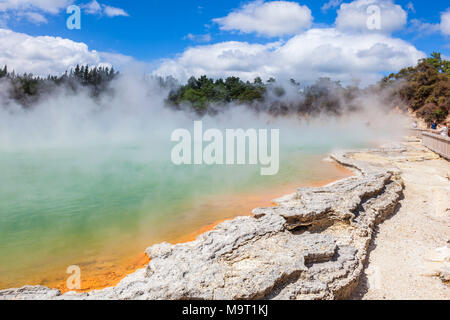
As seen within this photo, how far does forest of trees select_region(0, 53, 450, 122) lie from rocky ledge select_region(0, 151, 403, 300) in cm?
1757

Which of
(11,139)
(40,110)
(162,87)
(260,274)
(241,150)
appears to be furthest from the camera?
(162,87)

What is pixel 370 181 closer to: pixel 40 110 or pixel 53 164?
pixel 53 164

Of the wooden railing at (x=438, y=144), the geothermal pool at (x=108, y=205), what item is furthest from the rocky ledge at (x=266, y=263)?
the wooden railing at (x=438, y=144)

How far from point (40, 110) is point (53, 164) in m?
11.6

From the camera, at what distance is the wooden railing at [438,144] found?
8688mm

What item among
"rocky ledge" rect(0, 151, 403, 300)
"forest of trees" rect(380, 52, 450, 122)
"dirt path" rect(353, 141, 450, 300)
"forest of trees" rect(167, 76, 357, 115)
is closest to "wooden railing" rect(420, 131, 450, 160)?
"dirt path" rect(353, 141, 450, 300)

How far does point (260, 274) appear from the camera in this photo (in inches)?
95.9

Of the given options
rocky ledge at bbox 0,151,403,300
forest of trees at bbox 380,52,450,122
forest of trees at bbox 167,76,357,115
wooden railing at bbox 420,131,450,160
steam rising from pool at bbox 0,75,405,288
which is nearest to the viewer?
rocky ledge at bbox 0,151,403,300

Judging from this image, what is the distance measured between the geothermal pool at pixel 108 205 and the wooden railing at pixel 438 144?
3.06 metres

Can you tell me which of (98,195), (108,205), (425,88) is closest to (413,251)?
(108,205)

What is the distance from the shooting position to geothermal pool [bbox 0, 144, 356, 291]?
140 inches

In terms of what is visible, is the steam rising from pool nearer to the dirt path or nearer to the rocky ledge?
the rocky ledge

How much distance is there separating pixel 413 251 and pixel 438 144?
777 cm
